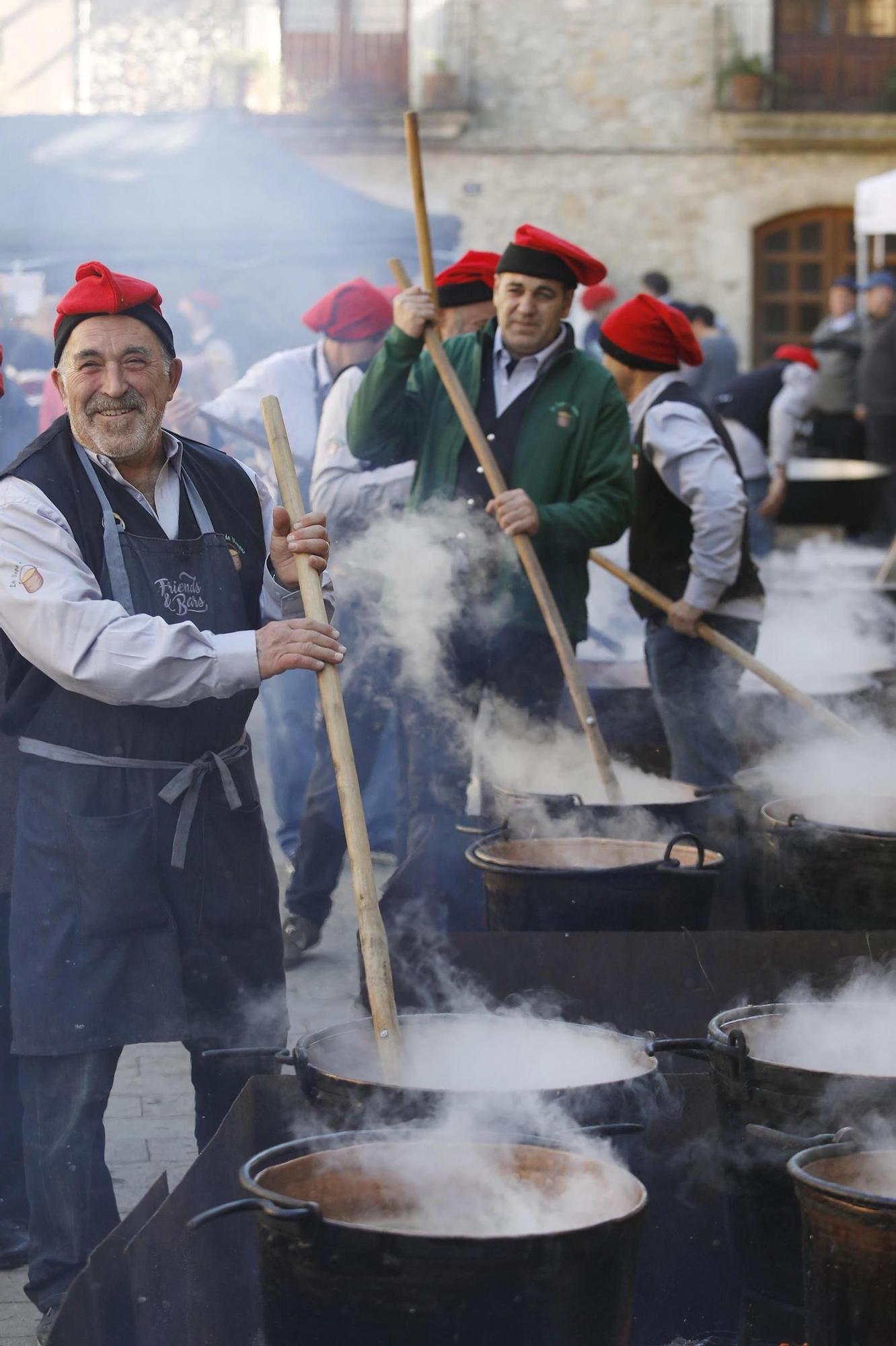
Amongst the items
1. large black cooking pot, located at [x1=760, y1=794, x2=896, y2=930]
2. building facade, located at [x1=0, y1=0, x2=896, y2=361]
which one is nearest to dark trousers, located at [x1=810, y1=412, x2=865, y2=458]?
building facade, located at [x1=0, y1=0, x2=896, y2=361]

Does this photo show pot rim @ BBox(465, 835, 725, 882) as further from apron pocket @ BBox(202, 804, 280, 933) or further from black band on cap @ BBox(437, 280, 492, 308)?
black band on cap @ BBox(437, 280, 492, 308)

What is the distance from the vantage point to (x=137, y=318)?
327 cm

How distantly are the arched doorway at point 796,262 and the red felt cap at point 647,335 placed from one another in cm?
1704

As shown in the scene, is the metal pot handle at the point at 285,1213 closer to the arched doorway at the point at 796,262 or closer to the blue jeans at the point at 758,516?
the blue jeans at the point at 758,516

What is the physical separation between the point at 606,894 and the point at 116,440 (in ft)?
5.13

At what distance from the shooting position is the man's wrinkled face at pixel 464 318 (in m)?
6.25

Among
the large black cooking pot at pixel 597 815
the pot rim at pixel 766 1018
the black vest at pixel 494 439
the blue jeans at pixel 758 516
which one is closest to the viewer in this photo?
the pot rim at pixel 766 1018

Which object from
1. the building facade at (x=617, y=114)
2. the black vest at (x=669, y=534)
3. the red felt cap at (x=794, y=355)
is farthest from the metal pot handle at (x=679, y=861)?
the building facade at (x=617, y=114)

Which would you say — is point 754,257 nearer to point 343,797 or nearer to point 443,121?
point 443,121

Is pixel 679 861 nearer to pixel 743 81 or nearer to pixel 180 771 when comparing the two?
pixel 180 771

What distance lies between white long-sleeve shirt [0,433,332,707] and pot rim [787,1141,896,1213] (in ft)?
4.36

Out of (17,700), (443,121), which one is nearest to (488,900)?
(17,700)

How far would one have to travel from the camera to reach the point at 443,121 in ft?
70.6

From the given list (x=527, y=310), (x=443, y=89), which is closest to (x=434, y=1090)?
(x=527, y=310)
